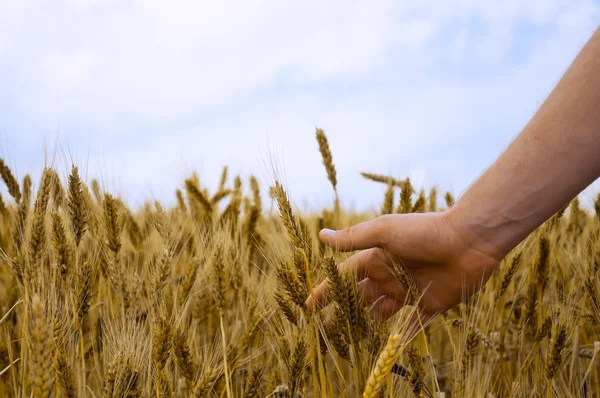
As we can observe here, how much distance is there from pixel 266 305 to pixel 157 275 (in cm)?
50

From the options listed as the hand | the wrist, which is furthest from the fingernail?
the wrist

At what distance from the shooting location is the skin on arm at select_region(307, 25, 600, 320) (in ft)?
4.58

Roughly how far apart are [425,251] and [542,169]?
40cm

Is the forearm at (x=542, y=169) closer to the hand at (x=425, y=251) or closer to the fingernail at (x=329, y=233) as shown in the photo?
the hand at (x=425, y=251)

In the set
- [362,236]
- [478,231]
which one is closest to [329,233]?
[362,236]

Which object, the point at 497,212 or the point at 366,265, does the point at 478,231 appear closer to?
the point at 497,212

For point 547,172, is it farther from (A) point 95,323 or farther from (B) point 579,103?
(A) point 95,323

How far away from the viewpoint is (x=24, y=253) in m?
1.63

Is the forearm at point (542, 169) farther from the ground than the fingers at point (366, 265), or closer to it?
farther from the ground

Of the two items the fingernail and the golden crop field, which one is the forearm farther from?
the fingernail

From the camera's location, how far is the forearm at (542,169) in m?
1.39

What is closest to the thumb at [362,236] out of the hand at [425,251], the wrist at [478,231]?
the hand at [425,251]

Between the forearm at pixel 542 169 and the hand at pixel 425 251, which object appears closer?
the forearm at pixel 542 169

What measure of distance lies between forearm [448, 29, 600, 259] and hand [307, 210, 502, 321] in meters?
0.04
